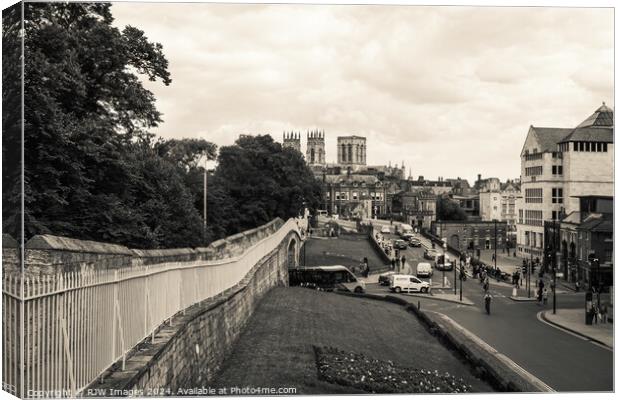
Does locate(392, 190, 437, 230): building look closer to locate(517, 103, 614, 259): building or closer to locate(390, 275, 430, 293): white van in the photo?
locate(390, 275, 430, 293): white van

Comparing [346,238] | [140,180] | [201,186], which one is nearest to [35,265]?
[140,180]

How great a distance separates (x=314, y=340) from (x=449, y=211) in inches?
4478

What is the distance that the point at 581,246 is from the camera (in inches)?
1494

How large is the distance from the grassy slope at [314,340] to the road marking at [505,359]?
144cm

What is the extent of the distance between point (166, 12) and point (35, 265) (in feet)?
26.1

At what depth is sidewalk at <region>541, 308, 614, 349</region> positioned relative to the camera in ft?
65.7

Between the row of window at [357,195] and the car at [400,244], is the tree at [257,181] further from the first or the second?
the row of window at [357,195]

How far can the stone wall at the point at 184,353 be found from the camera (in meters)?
9.35

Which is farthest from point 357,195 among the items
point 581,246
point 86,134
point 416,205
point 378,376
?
point 378,376

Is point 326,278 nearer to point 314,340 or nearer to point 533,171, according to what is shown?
point 533,171

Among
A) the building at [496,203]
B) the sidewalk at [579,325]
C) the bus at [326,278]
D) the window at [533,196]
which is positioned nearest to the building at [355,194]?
the building at [496,203]

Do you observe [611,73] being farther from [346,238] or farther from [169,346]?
[346,238]

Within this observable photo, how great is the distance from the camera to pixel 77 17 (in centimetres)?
1786

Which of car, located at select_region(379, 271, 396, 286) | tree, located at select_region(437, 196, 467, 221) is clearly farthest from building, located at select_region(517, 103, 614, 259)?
tree, located at select_region(437, 196, 467, 221)
